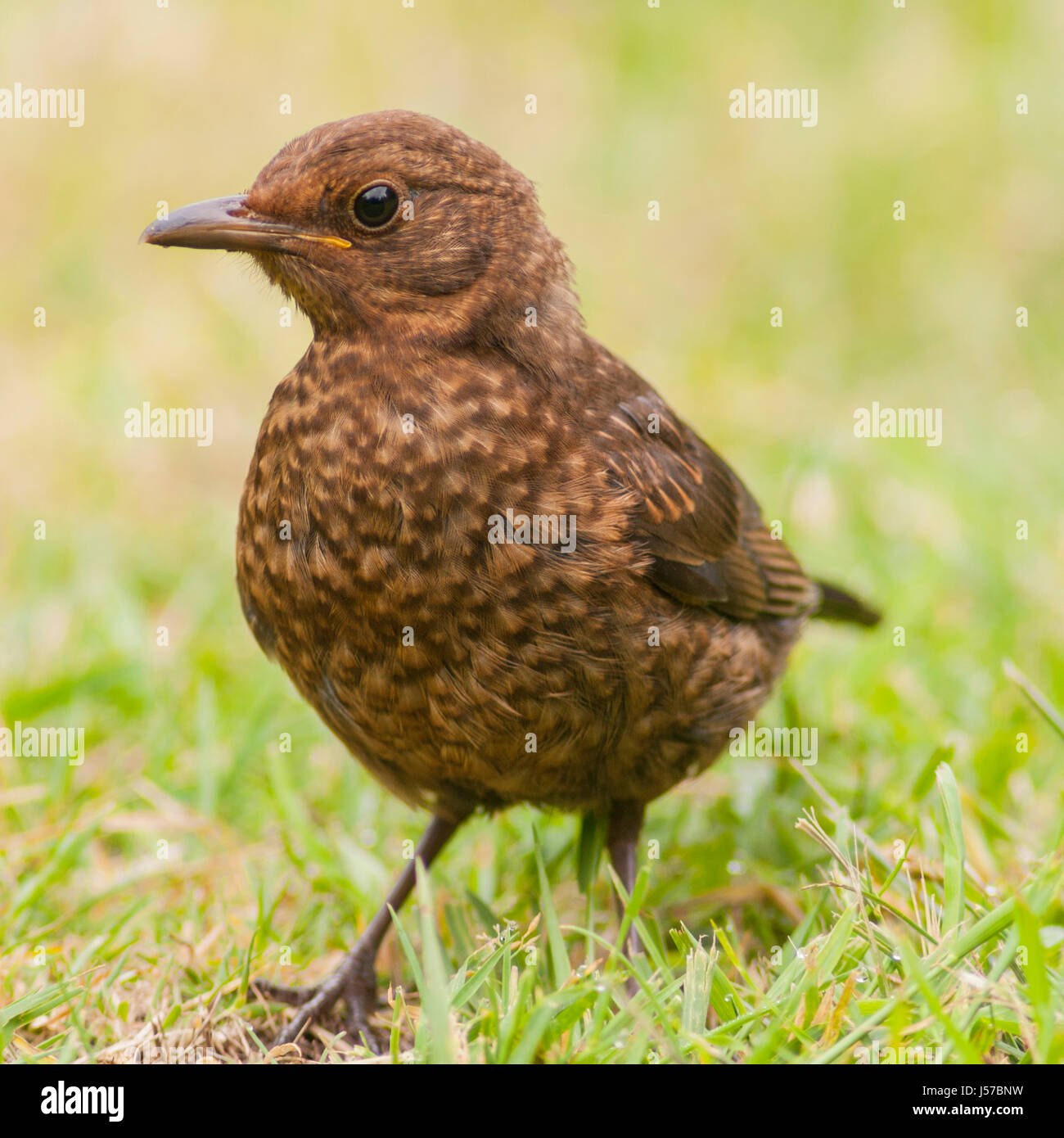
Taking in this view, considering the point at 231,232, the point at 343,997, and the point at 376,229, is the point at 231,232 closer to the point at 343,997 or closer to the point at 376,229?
the point at 376,229

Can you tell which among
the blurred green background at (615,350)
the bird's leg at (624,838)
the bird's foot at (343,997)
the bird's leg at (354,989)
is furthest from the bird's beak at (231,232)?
the bird's foot at (343,997)

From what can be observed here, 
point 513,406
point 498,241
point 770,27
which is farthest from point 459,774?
point 770,27

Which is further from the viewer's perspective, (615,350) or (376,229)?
(615,350)

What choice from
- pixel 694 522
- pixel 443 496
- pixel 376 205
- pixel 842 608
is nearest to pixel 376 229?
pixel 376 205

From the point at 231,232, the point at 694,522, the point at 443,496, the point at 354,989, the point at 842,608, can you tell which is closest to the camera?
the point at 443,496

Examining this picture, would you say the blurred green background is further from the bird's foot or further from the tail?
the tail

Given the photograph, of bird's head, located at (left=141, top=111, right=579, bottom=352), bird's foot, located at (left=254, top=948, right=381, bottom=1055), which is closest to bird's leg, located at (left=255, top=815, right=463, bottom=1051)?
bird's foot, located at (left=254, top=948, right=381, bottom=1055)
